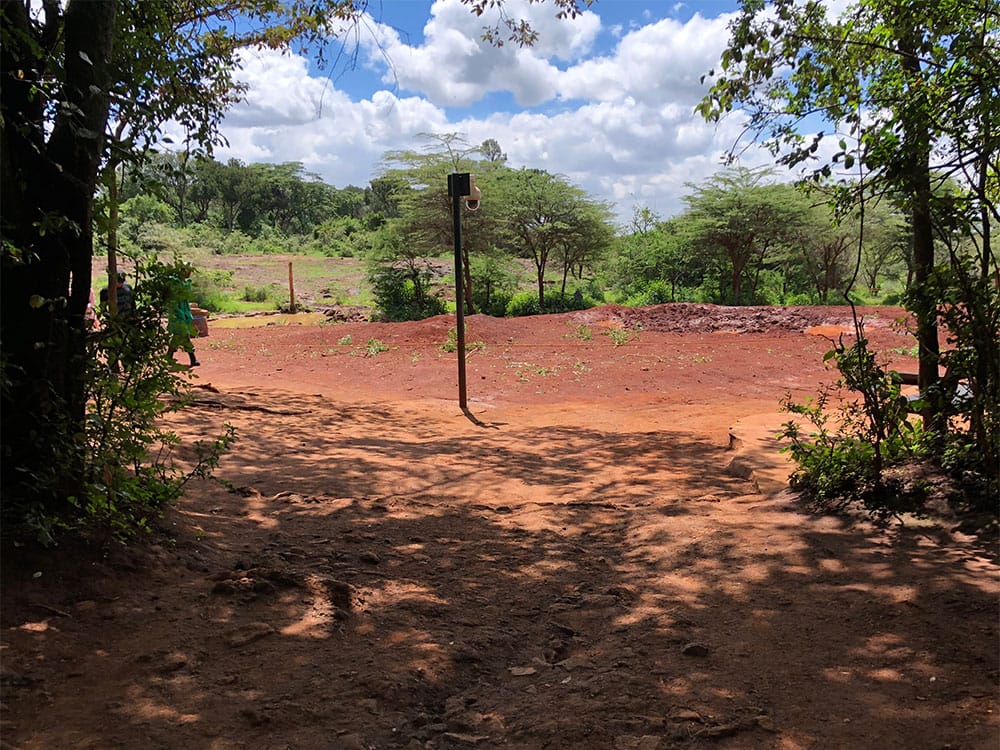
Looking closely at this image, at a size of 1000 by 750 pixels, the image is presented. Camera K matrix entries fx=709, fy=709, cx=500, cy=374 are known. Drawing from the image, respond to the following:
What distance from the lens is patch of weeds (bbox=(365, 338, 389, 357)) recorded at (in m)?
14.6

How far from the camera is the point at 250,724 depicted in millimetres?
2072

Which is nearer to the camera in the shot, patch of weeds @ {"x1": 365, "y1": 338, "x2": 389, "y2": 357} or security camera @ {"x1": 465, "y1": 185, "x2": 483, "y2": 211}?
security camera @ {"x1": 465, "y1": 185, "x2": 483, "y2": 211}

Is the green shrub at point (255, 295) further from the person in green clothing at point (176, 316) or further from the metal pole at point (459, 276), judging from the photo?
the person in green clothing at point (176, 316)

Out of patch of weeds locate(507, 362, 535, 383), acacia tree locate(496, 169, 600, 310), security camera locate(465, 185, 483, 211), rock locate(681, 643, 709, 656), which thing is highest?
acacia tree locate(496, 169, 600, 310)

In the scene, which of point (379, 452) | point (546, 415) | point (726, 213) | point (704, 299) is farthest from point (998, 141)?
point (704, 299)

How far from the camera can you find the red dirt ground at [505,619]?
207 centimetres

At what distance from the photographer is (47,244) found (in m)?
2.91

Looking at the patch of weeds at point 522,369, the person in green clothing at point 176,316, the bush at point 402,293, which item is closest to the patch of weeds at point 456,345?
the patch of weeds at point 522,369

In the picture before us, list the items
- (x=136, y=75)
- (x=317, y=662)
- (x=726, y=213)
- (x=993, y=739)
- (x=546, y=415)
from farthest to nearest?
(x=726, y=213)
(x=546, y=415)
(x=136, y=75)
(x=317, y=662)
(x=993, y=739)

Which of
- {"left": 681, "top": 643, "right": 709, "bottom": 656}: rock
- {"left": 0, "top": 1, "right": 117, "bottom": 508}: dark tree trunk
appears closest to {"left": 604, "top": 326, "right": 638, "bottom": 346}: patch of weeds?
{"left": 681, "top": 643, "right": 709, "bottom": 656}: rock

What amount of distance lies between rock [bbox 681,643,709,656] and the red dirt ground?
0.01 meters

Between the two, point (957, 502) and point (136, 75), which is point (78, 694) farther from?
point (957, 502)

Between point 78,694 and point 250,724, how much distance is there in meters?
0.57

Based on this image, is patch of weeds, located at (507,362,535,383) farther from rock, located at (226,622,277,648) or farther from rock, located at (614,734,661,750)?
rock, located at (614,734,661,750)
